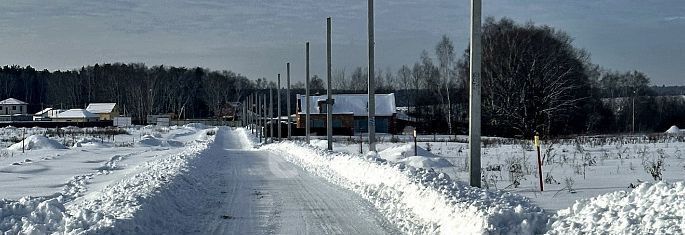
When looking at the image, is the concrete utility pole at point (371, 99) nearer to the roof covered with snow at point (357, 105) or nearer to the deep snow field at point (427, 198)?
the deep snow field at point (427, 198)

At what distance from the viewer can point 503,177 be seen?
1747 cm

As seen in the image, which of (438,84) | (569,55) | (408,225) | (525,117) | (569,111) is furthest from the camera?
(438,84)

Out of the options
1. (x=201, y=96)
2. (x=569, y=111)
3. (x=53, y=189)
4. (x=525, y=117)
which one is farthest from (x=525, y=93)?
(x=201, y=96)

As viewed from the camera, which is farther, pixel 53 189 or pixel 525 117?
pixel 525 117

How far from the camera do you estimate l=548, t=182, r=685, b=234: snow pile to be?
21.8 feet

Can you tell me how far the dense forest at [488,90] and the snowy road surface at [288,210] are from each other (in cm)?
4618

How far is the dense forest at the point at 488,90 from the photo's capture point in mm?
61938

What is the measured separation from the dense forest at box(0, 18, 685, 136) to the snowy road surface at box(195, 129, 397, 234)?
152 ft

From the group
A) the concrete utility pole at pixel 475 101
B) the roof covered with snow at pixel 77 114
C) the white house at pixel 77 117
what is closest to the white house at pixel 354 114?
the white house at pixel 77 117

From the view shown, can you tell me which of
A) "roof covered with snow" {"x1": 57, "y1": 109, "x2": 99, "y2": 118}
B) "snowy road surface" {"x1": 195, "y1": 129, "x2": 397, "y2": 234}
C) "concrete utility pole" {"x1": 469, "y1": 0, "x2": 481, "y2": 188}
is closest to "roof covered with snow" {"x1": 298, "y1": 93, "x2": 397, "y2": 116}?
"roof covered with snow" {"x1": 57, "y1": 109, "x2": 99, "y2": 118}

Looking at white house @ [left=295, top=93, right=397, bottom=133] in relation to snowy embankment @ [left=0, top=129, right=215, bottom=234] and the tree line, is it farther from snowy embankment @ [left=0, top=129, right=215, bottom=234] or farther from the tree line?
snowy embankment @ [left=0, top=129, right=215, bottom=234]

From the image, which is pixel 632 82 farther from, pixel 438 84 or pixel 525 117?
pixel 525 117

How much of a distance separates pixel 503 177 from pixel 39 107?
169m

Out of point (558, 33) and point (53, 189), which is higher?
point (558, 33)
